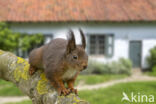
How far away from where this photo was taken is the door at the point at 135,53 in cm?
1316

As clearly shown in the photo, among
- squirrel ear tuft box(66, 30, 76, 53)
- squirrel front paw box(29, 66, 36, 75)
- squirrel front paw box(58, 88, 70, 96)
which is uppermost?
squirrel ear tuft box(66, 30, 76, 53)

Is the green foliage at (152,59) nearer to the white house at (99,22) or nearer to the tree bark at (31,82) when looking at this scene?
the white house at (99,22)

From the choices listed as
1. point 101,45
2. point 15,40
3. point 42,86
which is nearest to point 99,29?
point 101,45

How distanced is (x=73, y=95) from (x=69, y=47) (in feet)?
1.17

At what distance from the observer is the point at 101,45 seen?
43.0ft

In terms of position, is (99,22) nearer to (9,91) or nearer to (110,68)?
(110,68)

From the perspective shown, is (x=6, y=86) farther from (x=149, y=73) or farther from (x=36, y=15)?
(x=149, y=73)

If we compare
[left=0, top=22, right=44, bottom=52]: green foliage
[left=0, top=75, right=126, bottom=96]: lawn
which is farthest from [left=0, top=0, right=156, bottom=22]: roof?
[left=0, top=75, right=126, bottom=96]: lawn

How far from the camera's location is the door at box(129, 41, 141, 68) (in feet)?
43.2

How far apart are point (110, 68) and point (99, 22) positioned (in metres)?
2.79

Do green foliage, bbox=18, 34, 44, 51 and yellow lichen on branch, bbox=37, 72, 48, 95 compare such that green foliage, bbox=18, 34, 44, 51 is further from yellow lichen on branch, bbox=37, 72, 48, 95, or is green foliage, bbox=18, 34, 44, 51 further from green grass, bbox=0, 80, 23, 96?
yellow lichen on branch, bbox=37, 72, 48, 95

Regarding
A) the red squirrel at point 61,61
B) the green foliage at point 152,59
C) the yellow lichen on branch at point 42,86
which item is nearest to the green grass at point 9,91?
the red squirrel at point 61,61

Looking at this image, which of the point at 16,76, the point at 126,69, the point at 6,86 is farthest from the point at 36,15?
the point at 16,76

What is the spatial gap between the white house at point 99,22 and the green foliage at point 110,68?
0.56 m
